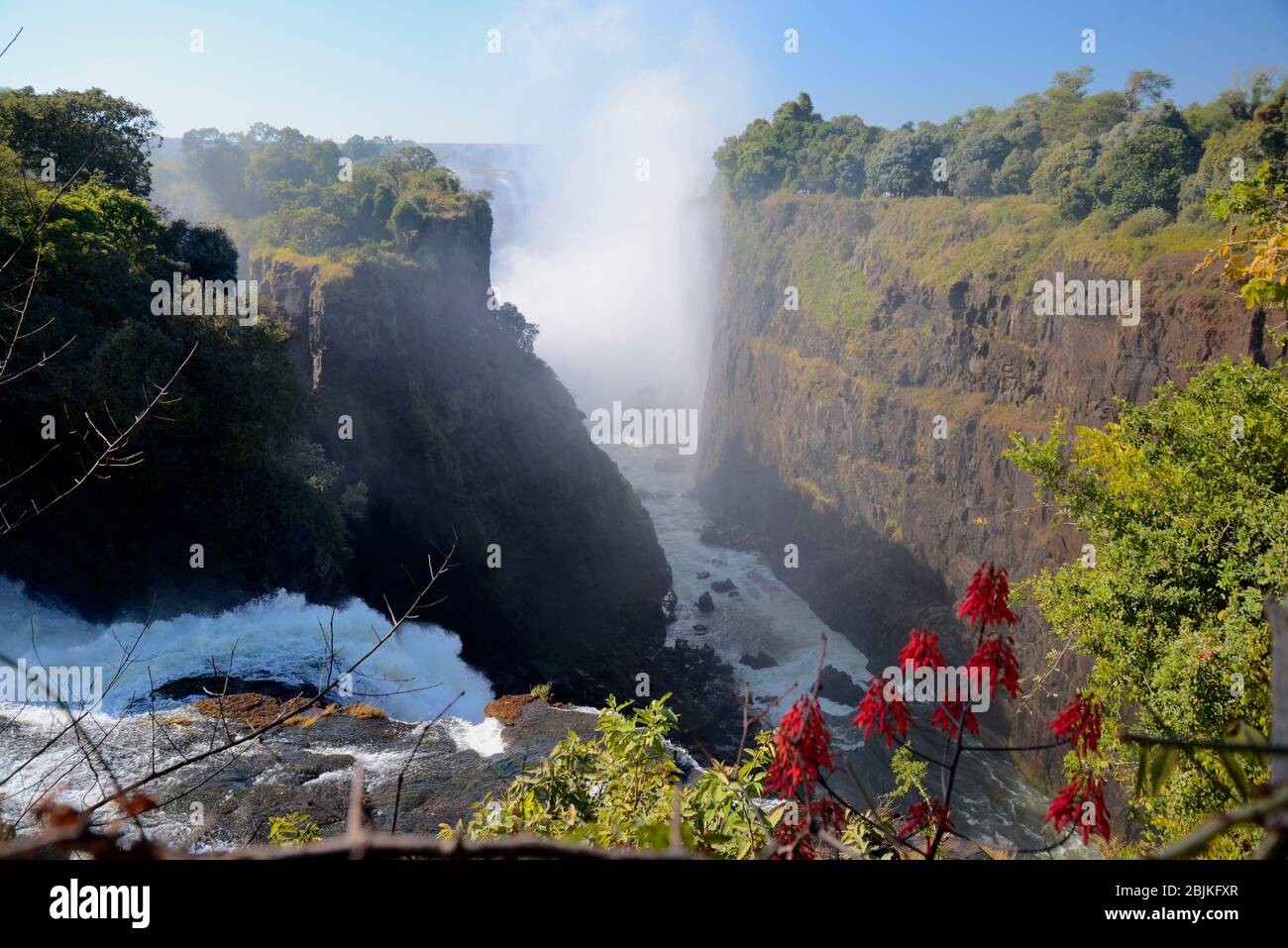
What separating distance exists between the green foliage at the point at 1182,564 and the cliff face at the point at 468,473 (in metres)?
18.4

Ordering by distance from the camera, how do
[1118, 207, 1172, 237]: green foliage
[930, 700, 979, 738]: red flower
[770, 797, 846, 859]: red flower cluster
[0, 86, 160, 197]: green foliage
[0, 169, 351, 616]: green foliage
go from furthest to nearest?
[1118, 207, 1172, 237]: green foliage → [0, 86, 160, 197]: green foliage → [0, 169, 351, 616]: green foliage → [930, 700, 979, 738]: red flower → [770, 797, 846, 859]: red flower cluster

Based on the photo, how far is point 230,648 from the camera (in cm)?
1652

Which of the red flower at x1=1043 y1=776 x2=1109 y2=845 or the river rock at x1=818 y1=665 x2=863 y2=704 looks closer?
the red flower at x1=1043 y1=776 x2=1109 y2=845

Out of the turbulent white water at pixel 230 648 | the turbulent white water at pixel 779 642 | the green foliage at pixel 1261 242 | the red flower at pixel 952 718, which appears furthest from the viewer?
Answer: the turbulent white water at pixel 779 642

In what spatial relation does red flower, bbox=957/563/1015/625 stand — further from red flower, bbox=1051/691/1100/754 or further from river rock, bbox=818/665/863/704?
river rock, bbox=818/665/863/704

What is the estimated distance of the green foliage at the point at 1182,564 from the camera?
28.1ft

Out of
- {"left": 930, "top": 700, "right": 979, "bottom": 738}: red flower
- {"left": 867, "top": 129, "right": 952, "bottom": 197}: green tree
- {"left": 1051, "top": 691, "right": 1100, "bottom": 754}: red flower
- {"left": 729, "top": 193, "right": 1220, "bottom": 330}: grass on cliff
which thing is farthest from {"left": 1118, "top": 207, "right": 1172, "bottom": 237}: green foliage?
{"left": 930, "top": 700, "right": 979, "bottom": 738}: red flower

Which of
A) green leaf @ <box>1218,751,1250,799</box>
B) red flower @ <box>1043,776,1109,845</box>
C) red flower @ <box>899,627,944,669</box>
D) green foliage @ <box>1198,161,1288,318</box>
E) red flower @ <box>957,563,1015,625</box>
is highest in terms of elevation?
green foliage @ <box>1198,161,1288,318</box>

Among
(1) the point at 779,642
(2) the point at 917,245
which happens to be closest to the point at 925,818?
(1) the point at 779,642

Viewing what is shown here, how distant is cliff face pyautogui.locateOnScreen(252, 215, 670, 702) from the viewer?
2730 cm

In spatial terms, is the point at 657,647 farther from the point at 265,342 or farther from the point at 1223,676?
the point at 1223,676

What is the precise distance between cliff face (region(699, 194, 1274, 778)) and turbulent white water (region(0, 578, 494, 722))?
58.6 ft

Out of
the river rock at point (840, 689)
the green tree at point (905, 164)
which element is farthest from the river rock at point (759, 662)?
the green tree at point (905, 164)

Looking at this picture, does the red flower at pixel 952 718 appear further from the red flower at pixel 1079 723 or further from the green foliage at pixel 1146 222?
the green foliage at pixel 1146 222
